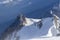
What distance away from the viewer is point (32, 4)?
12141mm

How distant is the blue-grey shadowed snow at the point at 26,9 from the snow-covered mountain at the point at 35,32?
2.19 m

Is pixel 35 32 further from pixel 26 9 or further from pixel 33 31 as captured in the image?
pixel 26 9

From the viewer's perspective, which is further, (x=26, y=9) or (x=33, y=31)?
(x=26, y=9)

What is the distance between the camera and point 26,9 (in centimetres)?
1157

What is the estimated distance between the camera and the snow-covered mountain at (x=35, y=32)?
6985 mm

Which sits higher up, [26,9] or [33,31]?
[26,9]

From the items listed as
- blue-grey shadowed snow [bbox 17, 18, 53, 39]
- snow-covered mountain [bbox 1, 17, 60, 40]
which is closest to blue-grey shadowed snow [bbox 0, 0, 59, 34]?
snow-covered mountain [bbox 1, 17, 60, 40]

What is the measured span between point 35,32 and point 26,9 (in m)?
4.16

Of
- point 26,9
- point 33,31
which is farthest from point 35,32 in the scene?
point 26,9

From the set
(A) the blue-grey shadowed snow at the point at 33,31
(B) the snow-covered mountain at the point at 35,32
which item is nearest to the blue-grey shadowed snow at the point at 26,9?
(B) the snow-covered mountain at the point at 35,32

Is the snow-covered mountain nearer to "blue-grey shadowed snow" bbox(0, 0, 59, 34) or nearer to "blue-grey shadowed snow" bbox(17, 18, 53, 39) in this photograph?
"blue-grey shadowed snow" bbox(17, 18, 53, 39)

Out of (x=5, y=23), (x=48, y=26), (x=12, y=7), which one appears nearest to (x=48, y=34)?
(x=48, y=26)

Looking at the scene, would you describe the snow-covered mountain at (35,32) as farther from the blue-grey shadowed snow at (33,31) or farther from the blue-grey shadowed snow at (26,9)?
the blue-grey shadowed snow at (26,9)

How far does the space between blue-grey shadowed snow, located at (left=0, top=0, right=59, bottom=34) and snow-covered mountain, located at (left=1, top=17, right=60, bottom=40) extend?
219 centimetres
